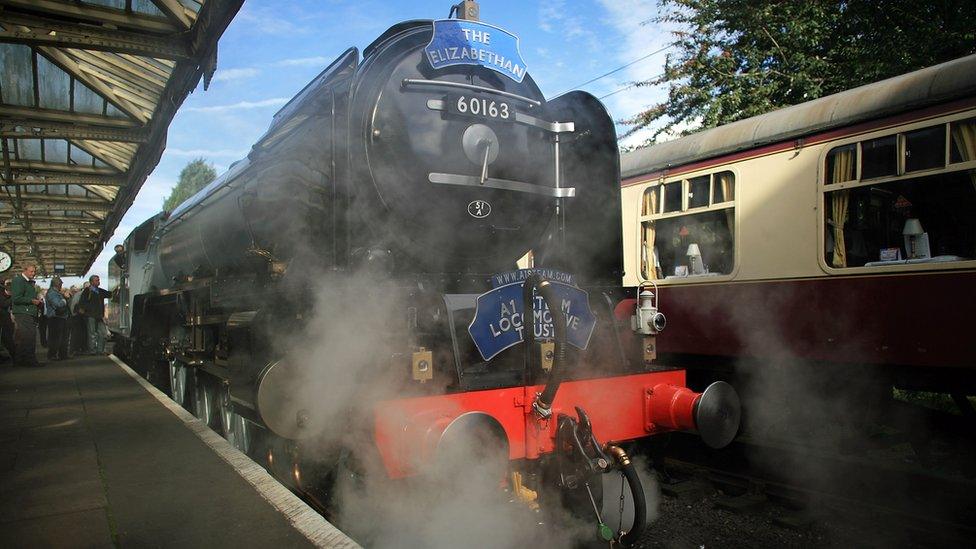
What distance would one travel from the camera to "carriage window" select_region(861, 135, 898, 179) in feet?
15.4

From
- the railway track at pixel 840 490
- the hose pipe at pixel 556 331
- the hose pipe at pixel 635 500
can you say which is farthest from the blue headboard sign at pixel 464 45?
the railway track at pixel 840 490

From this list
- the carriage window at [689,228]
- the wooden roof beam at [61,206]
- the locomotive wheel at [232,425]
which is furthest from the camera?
the wooden roof beam at [61,206]

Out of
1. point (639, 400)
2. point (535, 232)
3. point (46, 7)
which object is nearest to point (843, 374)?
point (639, 400)

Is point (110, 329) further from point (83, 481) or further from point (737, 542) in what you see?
point (737, 542)

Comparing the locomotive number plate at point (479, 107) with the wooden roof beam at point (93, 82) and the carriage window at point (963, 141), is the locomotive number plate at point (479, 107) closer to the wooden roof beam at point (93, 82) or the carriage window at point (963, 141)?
the carriage window at point (963, 141)

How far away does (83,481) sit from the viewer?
3.43m

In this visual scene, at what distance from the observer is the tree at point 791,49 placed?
8.25 meters

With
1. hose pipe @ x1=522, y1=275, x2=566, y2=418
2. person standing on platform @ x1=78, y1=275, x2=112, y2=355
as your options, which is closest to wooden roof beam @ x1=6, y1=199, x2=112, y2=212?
person standing on platform @ x1=78, y1=275, x2=112, y2=355

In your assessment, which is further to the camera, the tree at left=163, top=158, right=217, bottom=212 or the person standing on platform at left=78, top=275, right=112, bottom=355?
the tree at left=163, top=158, right=217, bottom=212

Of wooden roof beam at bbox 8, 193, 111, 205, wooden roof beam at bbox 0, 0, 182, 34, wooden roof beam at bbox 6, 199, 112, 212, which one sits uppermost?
wooden roof beam at bbox 0, 0, 182, 34

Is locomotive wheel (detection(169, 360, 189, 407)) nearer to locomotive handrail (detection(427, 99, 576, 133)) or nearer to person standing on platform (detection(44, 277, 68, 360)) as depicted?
locomotive handrail (detection(427, 99, 576, 133))

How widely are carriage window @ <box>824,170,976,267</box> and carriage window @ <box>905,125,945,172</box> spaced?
0.32 ft

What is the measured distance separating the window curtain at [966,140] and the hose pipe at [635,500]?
133 inches

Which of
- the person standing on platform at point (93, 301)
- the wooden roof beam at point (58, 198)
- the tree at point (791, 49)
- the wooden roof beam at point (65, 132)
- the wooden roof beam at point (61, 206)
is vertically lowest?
the person standing on platform at point (93, 301)
